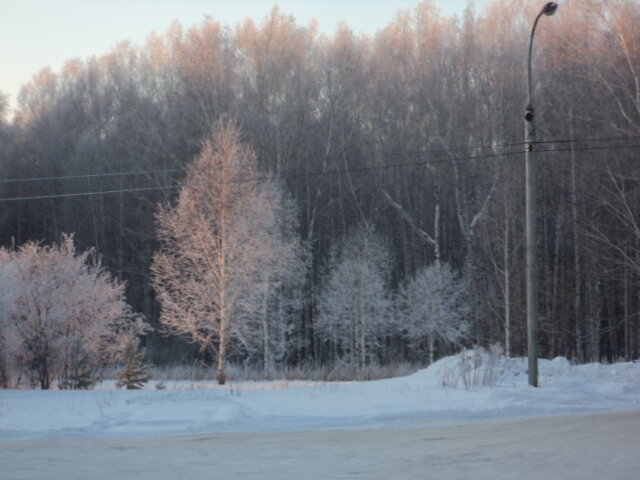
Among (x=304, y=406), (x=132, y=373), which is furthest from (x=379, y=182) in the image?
(x=304, y=406)

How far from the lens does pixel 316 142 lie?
44062 millimetres

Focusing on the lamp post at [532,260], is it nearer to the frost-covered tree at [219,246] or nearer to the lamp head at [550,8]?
the lamp head at [550,8]

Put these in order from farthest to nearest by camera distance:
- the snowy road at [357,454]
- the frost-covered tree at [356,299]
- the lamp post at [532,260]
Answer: the frost-covered tree at [356,299]
the lamp post at [532,260]
the snowy road at [357,454]

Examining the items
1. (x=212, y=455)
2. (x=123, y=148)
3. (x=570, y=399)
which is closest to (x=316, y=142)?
(x=123, y=148)

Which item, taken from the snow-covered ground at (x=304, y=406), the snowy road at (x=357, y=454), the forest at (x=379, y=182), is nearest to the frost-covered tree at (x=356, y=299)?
the forest at (x=379, y=182)

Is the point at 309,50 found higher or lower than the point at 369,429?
higher

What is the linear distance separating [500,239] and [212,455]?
24929 mm

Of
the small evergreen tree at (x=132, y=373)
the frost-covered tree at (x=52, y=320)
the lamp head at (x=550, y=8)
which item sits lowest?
the small evergreen tree at (x=132, y=373)

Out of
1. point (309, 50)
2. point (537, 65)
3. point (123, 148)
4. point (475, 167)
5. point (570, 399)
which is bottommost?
point (570, 399)

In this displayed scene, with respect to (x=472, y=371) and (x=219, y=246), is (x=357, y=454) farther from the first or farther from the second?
(x=219, y=246)

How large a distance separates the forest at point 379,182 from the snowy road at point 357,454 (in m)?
19.4

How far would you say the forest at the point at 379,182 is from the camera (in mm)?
33406

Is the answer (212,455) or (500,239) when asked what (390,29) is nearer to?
(500,239)

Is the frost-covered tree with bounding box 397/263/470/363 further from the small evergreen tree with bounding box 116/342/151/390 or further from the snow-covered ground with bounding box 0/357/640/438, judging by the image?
the snow-covered ground with bounding box 0/357/640/438
